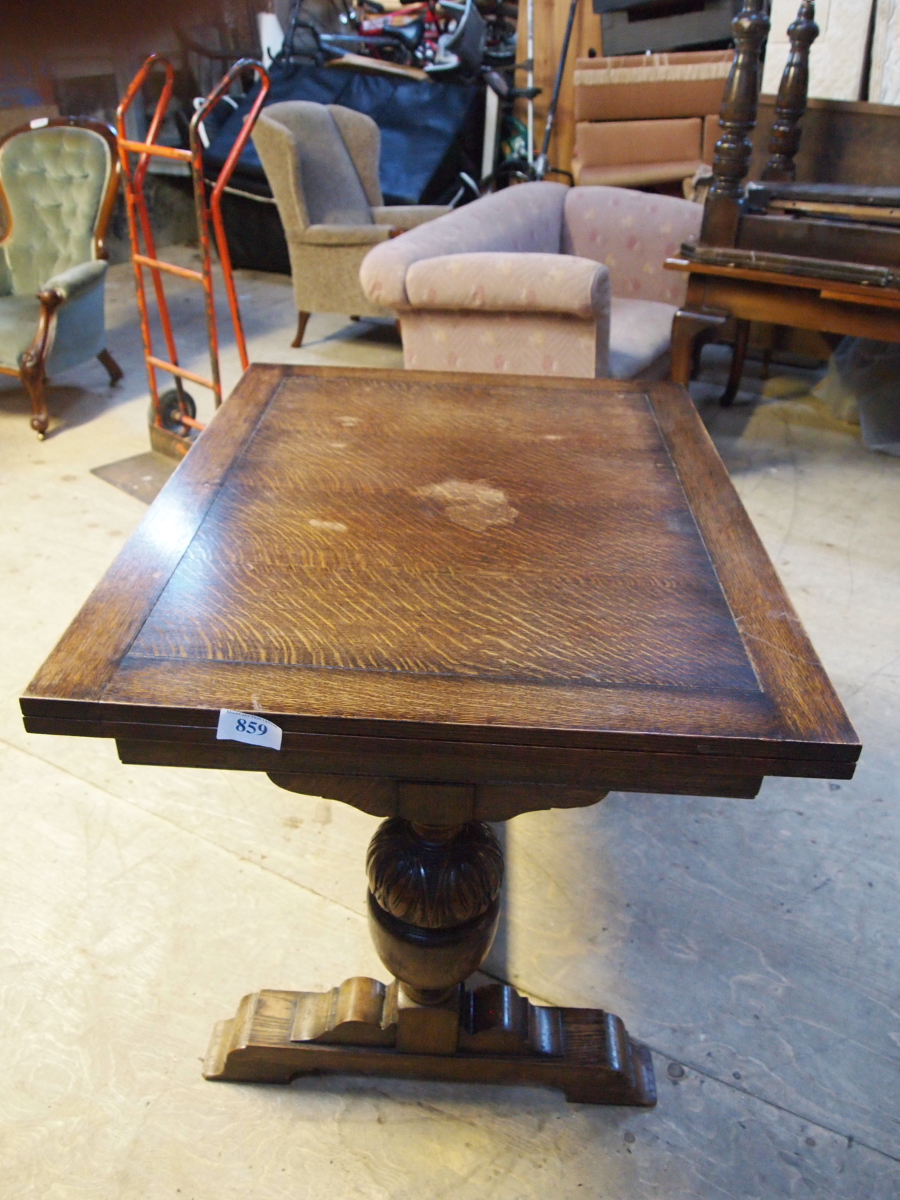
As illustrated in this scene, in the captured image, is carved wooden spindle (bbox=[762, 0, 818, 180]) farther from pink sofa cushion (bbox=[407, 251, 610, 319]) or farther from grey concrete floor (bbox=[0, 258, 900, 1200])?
grey concrete floor (bbox=[0, 258, 900, 1200])

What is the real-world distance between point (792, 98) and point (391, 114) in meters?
2.71

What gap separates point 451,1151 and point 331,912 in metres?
0.45

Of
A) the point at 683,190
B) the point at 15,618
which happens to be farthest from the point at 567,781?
the point at 683,190

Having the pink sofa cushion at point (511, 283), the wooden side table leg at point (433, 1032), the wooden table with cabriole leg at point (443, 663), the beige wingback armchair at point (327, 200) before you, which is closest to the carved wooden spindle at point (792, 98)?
the pink sofa cushion at point (511, 283)

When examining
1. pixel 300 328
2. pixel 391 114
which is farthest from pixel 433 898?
pixel 391 114

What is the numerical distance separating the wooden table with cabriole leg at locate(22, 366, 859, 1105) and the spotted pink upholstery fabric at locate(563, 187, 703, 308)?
2073 millimetres

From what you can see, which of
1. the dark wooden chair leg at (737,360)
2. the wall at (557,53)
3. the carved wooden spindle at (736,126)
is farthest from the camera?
the wall at (557,53)

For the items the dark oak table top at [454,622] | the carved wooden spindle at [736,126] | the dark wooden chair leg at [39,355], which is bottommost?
the dark wooden chair leg at [39,355]

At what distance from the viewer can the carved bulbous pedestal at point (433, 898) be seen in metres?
1.20

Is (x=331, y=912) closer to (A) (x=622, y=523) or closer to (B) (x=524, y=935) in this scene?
(B) (x=524, y=935)

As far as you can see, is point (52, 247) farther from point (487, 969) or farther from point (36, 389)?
point (487, 969)

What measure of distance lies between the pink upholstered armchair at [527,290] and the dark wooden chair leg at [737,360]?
0.26m

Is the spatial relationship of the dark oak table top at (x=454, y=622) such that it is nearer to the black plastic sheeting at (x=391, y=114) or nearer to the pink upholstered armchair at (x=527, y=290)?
the pink upholstered armchair at (x=527, y=290)

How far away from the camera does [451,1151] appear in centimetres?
127
